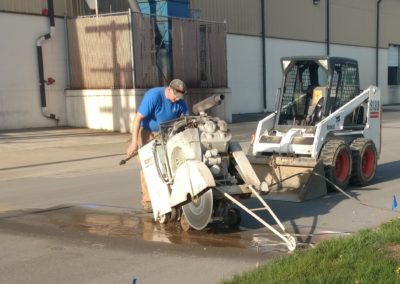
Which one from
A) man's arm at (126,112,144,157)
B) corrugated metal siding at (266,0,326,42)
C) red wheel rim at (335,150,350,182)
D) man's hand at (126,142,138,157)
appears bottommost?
red wheel rim at (335,150,350,182)

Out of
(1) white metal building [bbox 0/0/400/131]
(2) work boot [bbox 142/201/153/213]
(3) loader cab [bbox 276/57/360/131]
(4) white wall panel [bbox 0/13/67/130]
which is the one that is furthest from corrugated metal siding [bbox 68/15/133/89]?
(2) work boot [bbox 142/201/153/213]

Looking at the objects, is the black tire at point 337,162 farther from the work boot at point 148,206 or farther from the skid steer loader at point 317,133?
the work boot at point 148,206

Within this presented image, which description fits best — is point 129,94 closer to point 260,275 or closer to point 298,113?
point 298,113

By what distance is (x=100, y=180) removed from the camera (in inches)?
458

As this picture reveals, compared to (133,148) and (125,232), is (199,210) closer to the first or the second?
(125,232)

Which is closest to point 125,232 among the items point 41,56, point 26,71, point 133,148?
point 133,148

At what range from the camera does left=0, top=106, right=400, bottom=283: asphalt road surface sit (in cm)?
556

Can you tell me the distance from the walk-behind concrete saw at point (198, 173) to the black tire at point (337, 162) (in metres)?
2.79

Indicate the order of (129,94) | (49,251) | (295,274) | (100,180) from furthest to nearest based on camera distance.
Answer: (129,94) → (100,180) → (49,251) → (295,274)

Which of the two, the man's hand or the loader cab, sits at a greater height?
the loader cab

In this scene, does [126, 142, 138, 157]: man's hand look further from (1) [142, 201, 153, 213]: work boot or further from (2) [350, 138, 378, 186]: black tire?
(2) [350, 138, 378, 186]: black tire

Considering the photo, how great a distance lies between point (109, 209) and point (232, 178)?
237 centimetres

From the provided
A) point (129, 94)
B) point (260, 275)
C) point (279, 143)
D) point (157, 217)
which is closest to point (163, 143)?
point (157, 217)

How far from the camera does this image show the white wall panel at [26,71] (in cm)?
2314
